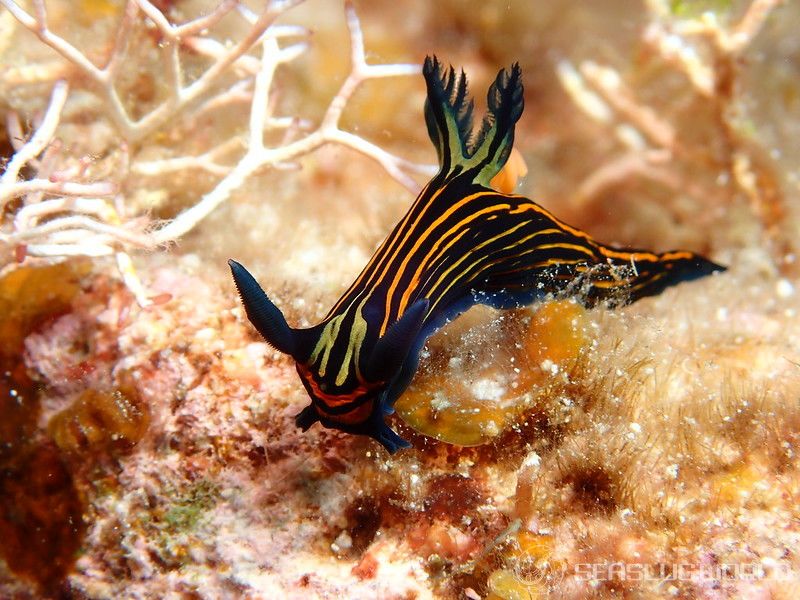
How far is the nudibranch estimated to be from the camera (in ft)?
7.08

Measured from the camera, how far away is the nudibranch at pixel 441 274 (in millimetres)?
2158

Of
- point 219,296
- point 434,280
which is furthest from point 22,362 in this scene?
point 434,280

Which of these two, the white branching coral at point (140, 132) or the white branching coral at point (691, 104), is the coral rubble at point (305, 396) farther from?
the white branching coral at point (691, 104)

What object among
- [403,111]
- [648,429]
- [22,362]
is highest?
[403,111]

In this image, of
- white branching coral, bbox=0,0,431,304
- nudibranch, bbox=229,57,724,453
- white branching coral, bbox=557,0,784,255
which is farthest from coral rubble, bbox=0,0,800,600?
white branching coral, bbox=557,0,784,255

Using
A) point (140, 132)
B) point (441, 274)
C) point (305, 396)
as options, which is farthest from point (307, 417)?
point (140, 132)

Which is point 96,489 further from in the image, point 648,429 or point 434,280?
point 648,429

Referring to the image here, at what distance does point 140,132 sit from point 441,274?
2095 mm

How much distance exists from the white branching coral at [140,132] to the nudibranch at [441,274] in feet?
2.00

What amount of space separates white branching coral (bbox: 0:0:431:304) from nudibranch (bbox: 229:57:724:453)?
2.00ft

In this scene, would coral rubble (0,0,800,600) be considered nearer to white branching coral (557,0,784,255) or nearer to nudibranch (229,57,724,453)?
nudibranch (229,57,724,453)

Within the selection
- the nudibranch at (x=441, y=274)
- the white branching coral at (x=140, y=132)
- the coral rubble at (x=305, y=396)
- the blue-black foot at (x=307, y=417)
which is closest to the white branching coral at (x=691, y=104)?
the coral rubble at (x=305, y=396)

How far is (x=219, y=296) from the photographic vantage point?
3145mm

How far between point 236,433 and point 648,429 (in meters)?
1.80
